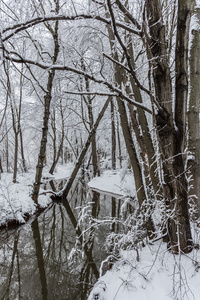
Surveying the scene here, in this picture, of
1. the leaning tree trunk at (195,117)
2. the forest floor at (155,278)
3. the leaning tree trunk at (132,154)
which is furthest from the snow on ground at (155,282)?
the leaning tree trunk at (132,154)

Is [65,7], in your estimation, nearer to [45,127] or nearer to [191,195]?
[191,195]

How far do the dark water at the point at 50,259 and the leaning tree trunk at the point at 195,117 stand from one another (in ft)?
4.16

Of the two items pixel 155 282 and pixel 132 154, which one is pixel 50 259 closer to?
pixel 155 282

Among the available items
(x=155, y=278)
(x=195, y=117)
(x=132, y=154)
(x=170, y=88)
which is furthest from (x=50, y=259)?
(x=170, y=88)

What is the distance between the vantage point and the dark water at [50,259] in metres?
3.09

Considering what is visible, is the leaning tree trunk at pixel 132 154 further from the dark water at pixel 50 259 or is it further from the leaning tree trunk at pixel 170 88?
the leaning tree trunk at pixel 170 88

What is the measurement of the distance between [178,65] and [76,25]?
198 centimetres

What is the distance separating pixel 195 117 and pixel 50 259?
13.1ft

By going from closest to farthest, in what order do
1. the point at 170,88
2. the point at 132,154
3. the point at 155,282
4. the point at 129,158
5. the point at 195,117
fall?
the point at 170,88
the point at 155,282
the point at 195,117
the point at 132,154
the point at 129,158

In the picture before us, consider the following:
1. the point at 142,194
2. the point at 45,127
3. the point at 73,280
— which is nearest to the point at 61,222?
the point at 73,280

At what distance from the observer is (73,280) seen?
3.37m

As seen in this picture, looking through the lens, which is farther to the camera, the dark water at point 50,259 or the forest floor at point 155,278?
the dark water at point 50,259

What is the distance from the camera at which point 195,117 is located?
89.1 inches

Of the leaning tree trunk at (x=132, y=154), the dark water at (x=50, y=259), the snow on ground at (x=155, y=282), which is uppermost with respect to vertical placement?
the leaning tree trunk at (x=132, y=154)
